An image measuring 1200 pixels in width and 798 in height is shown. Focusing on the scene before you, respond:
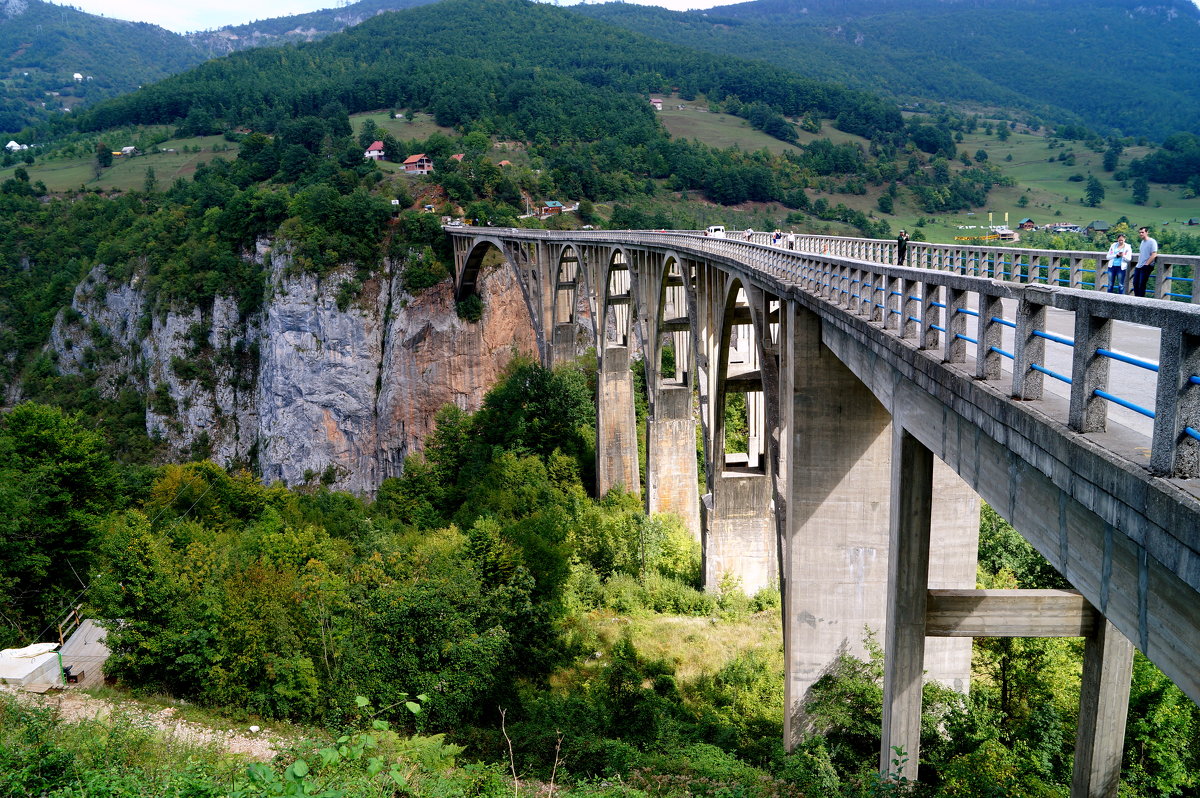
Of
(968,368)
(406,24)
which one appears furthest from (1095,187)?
(406,24)

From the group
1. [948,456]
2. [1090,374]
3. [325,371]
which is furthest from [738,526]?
[325,371]

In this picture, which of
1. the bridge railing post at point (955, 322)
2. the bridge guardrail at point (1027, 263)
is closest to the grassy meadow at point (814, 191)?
the bridge guardrail at point (1027, 263)

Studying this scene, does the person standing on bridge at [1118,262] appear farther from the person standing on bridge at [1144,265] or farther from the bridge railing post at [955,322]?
the bridge railing post at [955,322]

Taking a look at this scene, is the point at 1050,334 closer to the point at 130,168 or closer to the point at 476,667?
the point at 476,667

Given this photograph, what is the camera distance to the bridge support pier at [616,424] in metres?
43.4

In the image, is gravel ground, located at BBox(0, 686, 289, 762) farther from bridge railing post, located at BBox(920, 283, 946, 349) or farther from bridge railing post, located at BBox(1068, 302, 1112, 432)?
bridge railing post, located at BBox(1068, 302, 1112, 432)

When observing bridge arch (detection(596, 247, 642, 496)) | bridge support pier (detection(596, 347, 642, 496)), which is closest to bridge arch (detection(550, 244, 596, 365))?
bridge arch (detection(596, 247, 642, 496))

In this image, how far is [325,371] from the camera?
2867 inches

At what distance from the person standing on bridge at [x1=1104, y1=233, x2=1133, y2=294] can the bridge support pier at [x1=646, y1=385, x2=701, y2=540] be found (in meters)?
23.8

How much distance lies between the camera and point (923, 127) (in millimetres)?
149000

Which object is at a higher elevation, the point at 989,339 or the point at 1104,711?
the point at 989,339

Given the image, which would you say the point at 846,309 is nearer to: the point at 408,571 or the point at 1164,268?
the point at 1164,268

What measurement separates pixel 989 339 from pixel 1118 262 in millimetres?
6061

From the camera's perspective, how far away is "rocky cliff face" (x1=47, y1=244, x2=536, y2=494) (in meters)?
70.7
